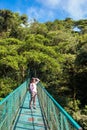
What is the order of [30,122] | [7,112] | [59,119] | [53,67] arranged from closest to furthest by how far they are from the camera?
[59,119] → [7,112] → [30,122] → [53,67]

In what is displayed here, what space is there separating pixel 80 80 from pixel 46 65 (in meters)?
9.16

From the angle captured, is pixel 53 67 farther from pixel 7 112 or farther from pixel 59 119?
pixel 59 119

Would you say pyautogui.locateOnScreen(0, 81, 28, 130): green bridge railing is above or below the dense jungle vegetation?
below

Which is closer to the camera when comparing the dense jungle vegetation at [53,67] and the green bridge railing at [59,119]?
the green bridge railing at [59,119]

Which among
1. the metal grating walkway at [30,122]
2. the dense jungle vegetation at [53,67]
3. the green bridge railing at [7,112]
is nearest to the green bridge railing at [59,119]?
the metal grating walkway at [30,122]

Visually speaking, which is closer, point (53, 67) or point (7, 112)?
point (7, 112)

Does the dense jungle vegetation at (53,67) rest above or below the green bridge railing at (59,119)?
above

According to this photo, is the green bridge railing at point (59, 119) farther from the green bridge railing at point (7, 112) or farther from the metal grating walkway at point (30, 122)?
the green bridge railing at point (7, 112)

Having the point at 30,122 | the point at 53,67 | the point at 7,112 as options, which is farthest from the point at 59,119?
the point at 53,67

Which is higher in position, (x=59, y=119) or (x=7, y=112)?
(x=7, y=112)

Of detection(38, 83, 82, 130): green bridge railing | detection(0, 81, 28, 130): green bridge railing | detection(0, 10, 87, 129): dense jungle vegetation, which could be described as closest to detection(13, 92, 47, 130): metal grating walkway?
detection(0, 81, 28, 130): green bridge railing

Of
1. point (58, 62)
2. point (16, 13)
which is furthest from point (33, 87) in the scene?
point (16, 13)

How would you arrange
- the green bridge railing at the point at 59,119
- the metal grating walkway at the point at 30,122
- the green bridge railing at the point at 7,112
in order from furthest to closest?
the metal grating walkway at the point at 30,122, the green bridge railing at the point at 7,112, the green bridge railing at the point at 59,119

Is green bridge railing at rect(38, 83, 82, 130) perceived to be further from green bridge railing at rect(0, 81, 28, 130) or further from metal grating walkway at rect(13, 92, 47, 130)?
green bridge railing at rect(0, 81, 28, 130)
